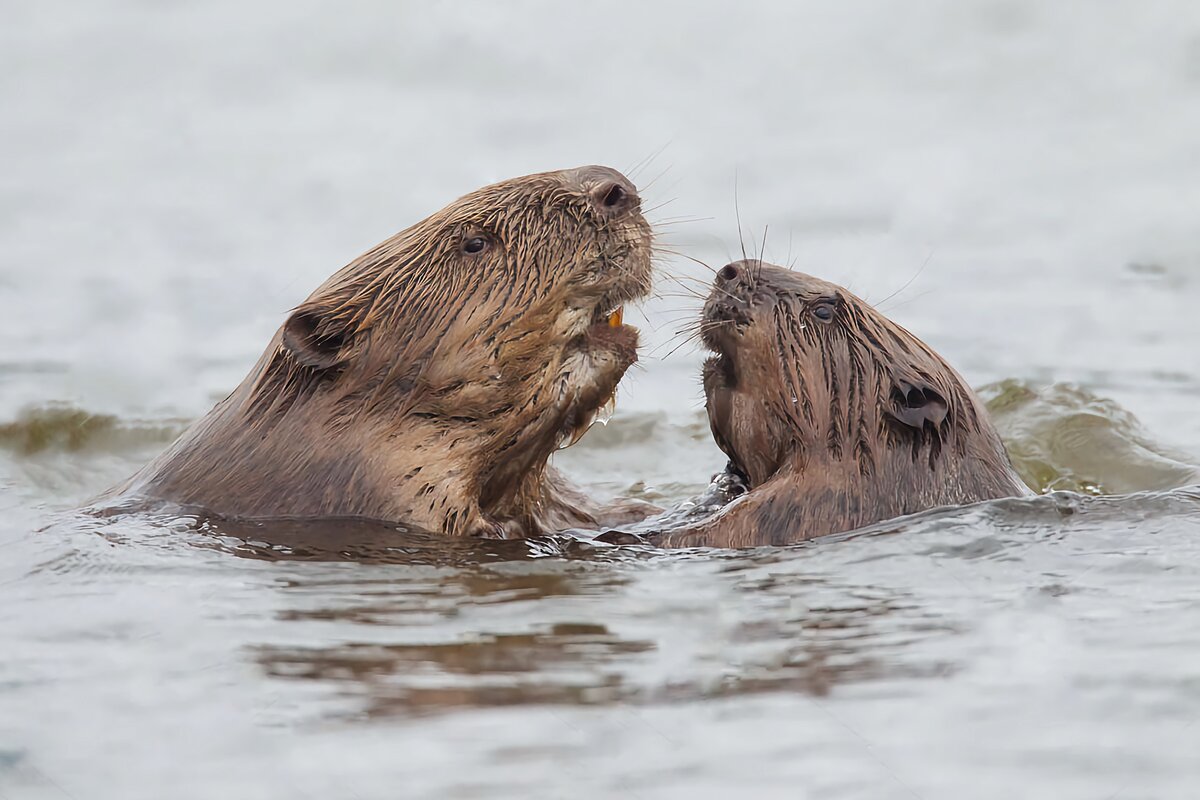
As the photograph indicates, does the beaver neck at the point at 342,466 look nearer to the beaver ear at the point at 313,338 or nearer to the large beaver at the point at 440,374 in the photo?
the large beaver at the point at 440,374

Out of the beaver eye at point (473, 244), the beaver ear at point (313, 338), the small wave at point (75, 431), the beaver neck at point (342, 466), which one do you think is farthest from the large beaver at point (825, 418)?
the small wave at point (75, 431)

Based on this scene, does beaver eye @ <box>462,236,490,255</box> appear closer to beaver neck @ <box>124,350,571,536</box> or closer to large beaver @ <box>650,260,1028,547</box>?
beaver neck @ <box>124,350,571,536</box>

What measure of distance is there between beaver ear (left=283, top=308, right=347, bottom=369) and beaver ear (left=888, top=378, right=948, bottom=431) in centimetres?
210

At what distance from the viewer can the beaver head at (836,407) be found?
20.5 ft

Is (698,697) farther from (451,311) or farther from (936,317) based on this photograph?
(936,317)

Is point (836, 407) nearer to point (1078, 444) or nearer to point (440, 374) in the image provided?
point (440, 374)

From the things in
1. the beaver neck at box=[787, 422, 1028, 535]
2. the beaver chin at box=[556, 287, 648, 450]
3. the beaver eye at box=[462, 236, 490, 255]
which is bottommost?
the beaver neck at box=[787, 422, 1028, 535]

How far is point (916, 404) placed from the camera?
6324 millimetres

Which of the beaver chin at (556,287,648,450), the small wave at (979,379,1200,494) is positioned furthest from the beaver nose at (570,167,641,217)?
the small wave at (979,379,1200,494)

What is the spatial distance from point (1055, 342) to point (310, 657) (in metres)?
7.64

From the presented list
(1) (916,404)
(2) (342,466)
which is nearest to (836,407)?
(1) (916,404)

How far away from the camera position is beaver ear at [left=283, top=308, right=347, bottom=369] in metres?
5.89

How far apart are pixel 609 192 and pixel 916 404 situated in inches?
56.2

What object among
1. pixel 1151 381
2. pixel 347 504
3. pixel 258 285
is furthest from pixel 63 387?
pixel 1151 381
